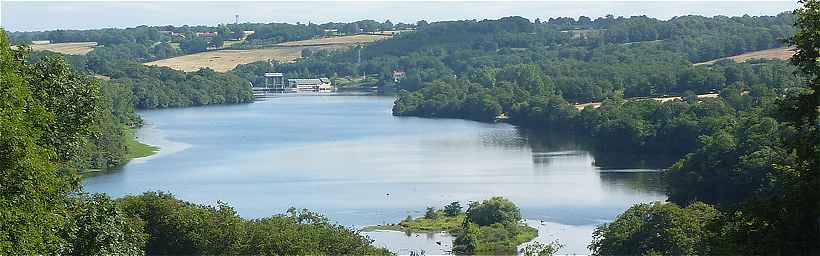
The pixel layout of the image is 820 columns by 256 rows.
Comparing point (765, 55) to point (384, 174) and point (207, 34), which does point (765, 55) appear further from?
point (207, 34)

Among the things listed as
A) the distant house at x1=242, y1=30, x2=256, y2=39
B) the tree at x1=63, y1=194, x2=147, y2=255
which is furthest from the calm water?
the distant house at x1=242, y1=30, x2=256, y2=39

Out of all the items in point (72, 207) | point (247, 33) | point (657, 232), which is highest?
point (72, 207)

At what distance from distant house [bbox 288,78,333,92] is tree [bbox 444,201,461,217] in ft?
285

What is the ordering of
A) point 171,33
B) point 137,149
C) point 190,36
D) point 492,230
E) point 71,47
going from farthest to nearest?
1. point 171,33
2. point 190,36
3. point 71,47
4. point 137,149
5. point 492,230

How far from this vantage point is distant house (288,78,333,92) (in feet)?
397

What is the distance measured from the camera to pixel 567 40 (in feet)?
433

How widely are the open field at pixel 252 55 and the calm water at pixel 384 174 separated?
56794mm

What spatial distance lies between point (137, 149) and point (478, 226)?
26680mm

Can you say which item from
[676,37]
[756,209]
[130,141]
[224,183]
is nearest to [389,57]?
[676,37]

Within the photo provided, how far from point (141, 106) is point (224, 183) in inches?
2195

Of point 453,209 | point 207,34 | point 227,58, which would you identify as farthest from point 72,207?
point 207,34

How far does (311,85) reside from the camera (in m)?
122

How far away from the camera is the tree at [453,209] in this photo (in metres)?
32.8

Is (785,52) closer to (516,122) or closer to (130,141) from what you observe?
(516,122)
